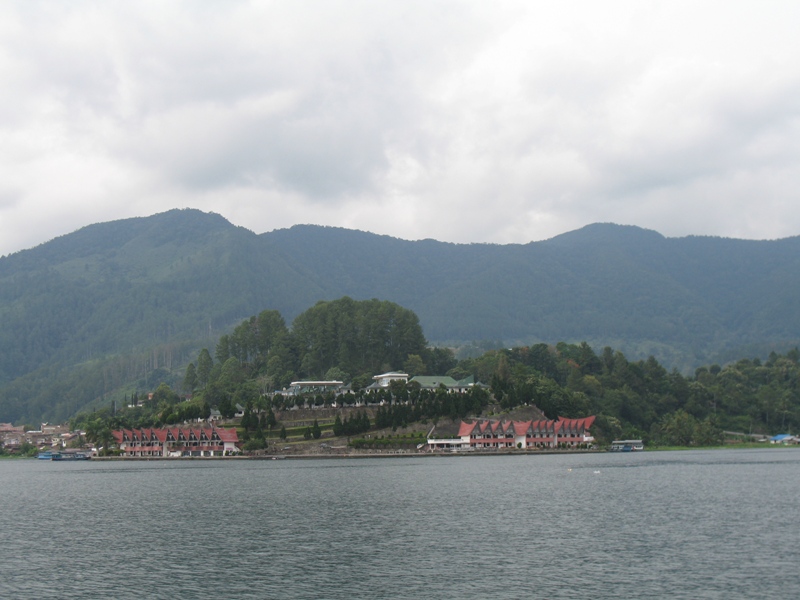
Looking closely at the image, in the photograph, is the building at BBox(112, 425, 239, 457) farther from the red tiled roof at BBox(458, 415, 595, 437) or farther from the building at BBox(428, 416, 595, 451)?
the red tiled roof at BBox(458, 415, 595, 437)

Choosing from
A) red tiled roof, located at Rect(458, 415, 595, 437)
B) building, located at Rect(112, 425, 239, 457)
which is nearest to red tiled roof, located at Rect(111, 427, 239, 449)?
building, located at Rect(112, 425, 239, 457)

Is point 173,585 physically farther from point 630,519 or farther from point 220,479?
point 220,479

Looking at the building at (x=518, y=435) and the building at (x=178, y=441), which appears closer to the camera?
the building at (x=518, y=435)

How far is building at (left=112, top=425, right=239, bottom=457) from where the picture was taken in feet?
551

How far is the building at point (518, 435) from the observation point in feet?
522

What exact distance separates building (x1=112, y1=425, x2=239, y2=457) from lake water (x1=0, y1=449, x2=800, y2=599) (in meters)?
62.6

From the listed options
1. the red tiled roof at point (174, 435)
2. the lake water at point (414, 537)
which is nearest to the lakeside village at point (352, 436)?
the red tiled roof at point (174, 435)

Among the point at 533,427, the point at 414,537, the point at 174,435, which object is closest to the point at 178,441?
the point at 174,435

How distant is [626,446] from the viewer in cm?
17250

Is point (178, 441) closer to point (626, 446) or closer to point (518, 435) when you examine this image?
point (518, 435)

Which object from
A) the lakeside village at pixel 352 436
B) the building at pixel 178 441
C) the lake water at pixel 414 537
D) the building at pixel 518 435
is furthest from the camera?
the building at pixel 178 441

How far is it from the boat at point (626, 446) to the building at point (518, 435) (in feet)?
18.8

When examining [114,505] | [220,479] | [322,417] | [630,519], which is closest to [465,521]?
[630,519]

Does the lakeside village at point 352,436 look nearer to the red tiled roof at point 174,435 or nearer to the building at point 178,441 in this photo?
the building at point 178,441
